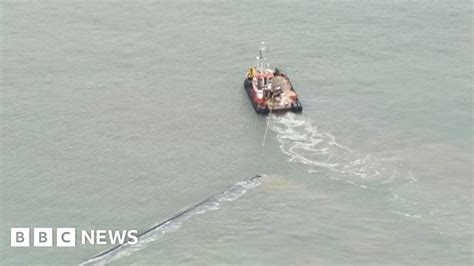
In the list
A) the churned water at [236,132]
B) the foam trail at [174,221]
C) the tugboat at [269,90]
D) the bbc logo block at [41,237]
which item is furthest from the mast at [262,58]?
the bbc logo block at [41,237]

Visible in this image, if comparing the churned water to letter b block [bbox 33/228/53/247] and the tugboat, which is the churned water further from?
the tugboat

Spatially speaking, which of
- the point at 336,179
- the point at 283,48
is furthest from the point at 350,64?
the point at 336,179

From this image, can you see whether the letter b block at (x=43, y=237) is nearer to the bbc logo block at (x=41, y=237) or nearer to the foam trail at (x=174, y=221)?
the bbc logo block at (x=41, y=237)

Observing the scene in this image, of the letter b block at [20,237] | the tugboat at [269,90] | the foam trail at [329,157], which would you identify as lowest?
the letter b block at [20,237]

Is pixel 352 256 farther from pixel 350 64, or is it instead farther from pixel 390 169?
pixel 350 64

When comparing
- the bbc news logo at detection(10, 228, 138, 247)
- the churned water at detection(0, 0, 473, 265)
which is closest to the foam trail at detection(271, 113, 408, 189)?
the churned water at detection(0, 0, 473, 265)

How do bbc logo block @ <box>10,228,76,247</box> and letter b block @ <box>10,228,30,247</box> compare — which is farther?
letter b block @ <box>10,228,30,247</box>

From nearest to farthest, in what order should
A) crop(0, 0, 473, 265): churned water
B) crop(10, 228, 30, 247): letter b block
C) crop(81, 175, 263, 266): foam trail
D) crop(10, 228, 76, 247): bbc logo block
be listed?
crop(81, 175, 263, 266): foam trail < crop(10, 228, 76, 247): bbc logo block < crop(10, 228, 30, 247): letter b block < crop(0, 0, 473, 265): churned water
